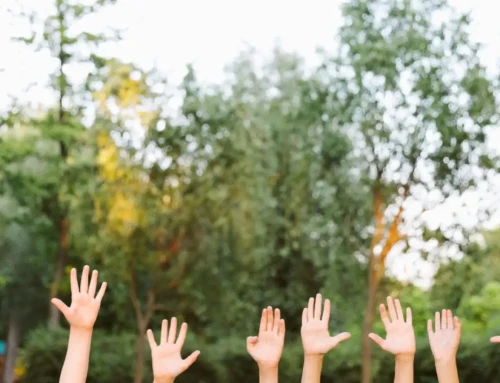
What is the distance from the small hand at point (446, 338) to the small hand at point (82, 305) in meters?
1.55

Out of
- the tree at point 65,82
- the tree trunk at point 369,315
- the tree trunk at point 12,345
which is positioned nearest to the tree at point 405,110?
the tree trunk at point 369,315

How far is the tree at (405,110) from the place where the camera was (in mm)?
8781

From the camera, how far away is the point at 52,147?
10.5 m

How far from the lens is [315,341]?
2945 millimetres

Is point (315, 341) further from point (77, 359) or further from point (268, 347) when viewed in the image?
point (77, 359)

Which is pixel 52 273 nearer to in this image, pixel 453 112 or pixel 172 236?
pixel 172 236

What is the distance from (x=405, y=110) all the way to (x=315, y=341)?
6622 millimetres

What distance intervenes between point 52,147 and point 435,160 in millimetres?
5932

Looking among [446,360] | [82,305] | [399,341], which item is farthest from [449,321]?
[82,305]

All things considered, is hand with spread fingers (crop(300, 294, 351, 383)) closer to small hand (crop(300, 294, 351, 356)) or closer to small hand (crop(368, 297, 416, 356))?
small hand (crop(300, 294, 351, 356))

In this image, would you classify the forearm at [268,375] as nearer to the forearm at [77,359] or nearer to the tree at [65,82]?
the forearm at [77,359]

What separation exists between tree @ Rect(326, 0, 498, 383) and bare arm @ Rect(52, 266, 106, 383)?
673 centimetres

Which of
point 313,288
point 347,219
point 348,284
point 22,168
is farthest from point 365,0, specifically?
point 22,168

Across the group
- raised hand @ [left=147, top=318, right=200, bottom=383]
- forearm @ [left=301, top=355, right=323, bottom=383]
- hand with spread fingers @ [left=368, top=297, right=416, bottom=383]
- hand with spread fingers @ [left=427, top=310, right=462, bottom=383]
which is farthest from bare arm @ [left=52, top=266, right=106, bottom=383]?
hand with spread fingers @ [left=427, top=310, right=462, bottom=383]
